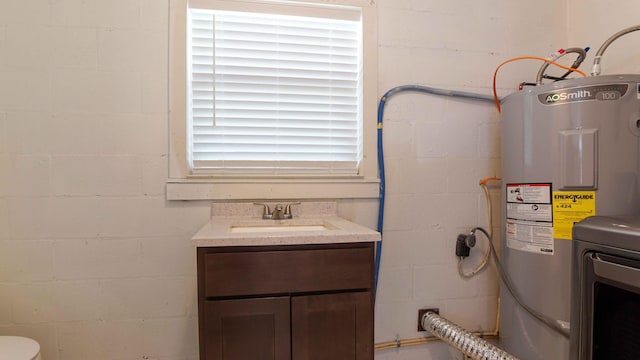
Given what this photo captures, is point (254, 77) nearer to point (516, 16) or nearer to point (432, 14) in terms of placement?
point (432, 14)

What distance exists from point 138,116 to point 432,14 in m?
1.52

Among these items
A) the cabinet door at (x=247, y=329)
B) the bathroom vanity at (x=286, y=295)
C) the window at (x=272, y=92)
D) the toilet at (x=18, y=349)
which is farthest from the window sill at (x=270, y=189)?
the toilet at (x=18, y=349)

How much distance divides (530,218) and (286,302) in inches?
40.9

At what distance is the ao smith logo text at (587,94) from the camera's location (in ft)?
3.52

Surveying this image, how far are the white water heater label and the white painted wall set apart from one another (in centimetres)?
39

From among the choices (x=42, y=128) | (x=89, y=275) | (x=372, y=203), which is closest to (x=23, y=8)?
(x=42, y=128)

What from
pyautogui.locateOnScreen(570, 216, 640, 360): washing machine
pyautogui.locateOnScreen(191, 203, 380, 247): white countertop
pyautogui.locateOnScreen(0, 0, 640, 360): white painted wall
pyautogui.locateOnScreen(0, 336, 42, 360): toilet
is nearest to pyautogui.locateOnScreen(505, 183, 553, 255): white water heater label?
pyautogui.locateOnScreen(570, 216, 640, 360): washing machine

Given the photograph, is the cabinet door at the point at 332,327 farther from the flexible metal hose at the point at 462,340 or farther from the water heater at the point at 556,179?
the water heater at the point at 556,179

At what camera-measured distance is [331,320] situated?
99cm

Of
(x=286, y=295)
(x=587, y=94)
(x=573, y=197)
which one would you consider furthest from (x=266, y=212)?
(x=587, y=94)

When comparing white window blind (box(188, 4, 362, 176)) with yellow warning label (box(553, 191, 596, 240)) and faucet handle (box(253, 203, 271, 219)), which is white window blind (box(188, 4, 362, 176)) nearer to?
faucet handle (box(253, 203, 271, 219))

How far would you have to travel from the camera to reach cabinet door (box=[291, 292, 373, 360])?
97cm

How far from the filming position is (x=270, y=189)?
4.75 ft

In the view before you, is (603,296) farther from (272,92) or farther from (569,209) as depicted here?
(272,92)
